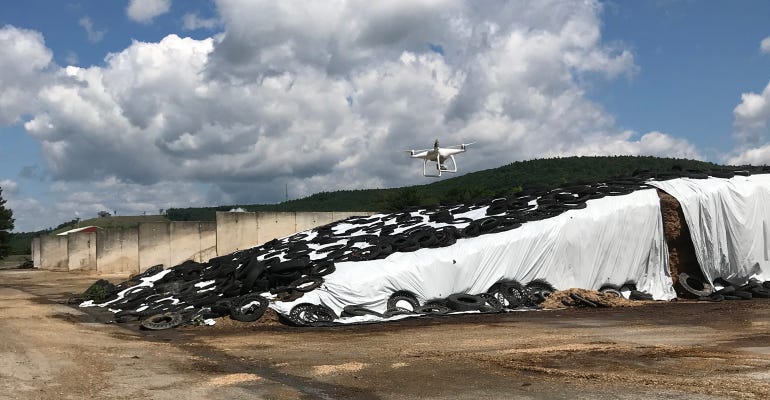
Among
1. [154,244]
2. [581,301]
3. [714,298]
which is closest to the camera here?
[581,301]

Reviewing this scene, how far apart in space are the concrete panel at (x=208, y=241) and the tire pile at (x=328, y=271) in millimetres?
7727

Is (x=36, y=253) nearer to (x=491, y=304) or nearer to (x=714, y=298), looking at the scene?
(x=491, y=304)

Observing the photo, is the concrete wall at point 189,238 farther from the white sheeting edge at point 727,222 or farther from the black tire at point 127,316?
the white sheeting edge at point 727,222

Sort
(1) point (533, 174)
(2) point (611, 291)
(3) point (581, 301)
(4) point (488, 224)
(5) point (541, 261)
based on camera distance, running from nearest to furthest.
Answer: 1. (3) point (581, 301)
2. (5) point (541, 261)
3. (4) point (488, 224)
4. (2) point (611, 291)
5. (1) point (533, 174)

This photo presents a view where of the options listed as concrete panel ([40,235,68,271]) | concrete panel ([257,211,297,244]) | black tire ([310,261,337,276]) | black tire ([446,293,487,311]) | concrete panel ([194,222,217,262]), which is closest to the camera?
black tire ([446,293,487,311])

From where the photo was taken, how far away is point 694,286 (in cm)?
1936

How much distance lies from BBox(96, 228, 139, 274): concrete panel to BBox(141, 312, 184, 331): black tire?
20.7 m

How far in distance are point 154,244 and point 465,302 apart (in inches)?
804

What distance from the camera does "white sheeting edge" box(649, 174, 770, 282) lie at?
63.7 ft

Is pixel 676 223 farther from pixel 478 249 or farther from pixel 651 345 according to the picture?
pixel 651 345

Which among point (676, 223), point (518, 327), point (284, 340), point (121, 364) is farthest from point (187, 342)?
point (676, 223)

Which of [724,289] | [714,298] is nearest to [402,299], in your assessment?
[714,298]

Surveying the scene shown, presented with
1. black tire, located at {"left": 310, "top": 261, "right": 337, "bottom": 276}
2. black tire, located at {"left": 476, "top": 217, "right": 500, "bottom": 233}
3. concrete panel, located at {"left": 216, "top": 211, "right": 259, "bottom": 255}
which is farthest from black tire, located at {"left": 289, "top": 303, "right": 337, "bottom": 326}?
concrete panel, located at {"left": 216, "top": 211, "right": 259, "bottom": 255}

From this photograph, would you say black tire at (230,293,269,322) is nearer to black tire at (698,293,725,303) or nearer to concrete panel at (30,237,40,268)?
black tire at (698,293,725,303)
